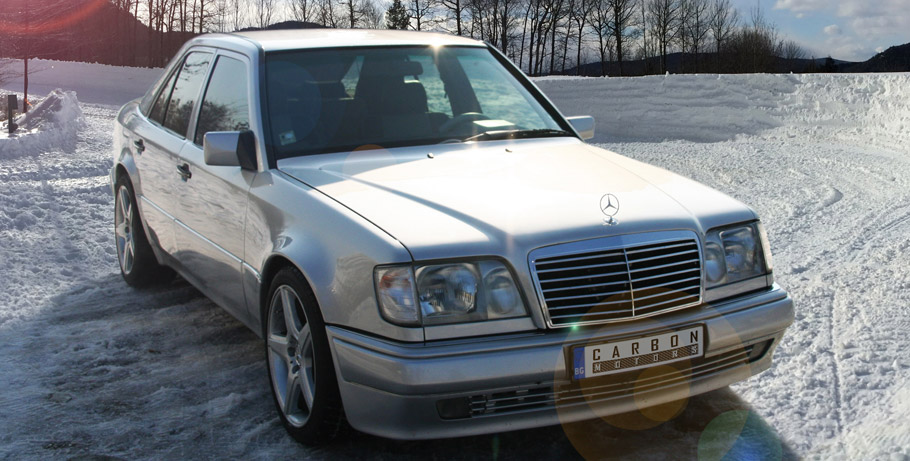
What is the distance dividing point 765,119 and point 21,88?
109ft

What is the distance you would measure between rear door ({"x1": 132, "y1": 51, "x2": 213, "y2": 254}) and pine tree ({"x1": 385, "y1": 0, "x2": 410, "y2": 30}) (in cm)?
6745

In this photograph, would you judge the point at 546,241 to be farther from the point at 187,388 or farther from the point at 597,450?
the point at 187,388

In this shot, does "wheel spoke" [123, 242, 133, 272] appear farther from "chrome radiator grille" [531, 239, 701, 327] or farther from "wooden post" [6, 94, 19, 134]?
"wooden post" [6, 94, 19, 134]

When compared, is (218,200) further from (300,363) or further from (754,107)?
(754,107)

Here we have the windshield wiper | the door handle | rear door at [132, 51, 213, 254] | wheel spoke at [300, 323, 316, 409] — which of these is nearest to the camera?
wheel spoke at [300, 323, 316, 409]

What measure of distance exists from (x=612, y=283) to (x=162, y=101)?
3593mm

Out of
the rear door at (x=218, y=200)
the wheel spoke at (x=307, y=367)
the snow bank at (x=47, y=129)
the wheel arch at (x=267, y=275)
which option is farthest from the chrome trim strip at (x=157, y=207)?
the snow bank at (x=47, y=129)

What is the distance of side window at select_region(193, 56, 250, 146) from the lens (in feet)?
14.2

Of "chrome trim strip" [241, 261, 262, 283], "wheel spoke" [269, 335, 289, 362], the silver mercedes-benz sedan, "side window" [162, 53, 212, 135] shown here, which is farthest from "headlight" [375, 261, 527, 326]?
"side window" [162, 53, 212, 135]

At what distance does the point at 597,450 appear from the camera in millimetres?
3385

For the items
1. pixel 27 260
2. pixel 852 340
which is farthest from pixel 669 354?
pixel 27 260

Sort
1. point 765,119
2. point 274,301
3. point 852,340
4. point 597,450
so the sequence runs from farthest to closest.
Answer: point 765,119 → point 852,340 → point 274,301 → point 597,450

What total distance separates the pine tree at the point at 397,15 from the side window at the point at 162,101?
6731 cm

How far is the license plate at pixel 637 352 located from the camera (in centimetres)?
301
